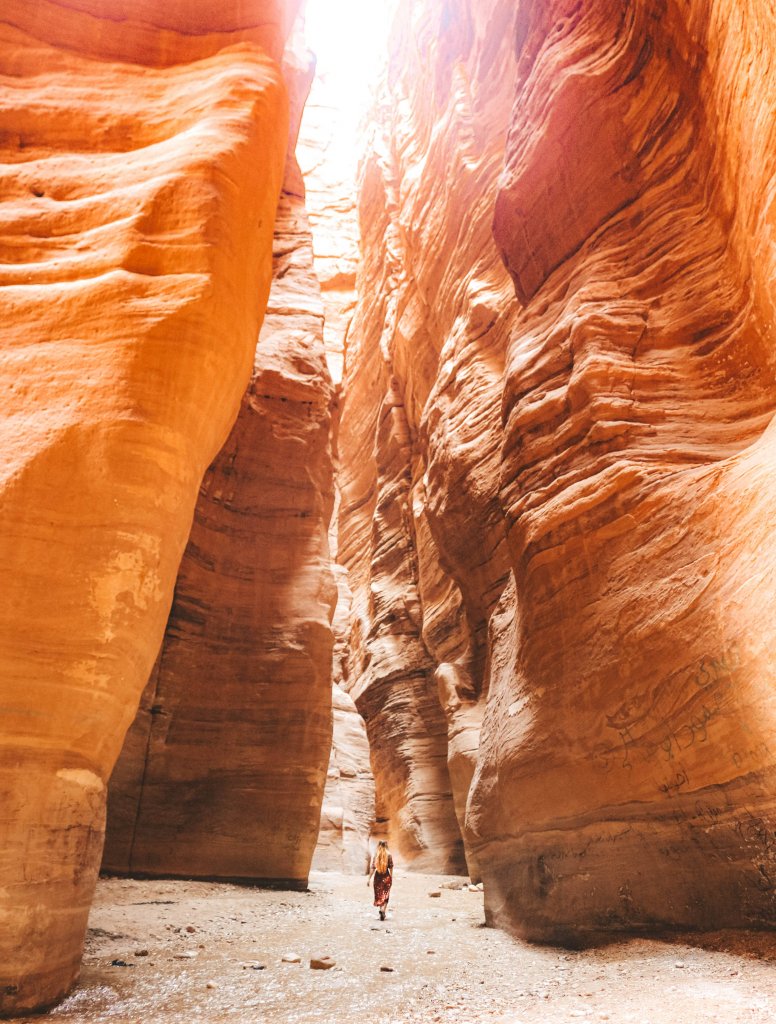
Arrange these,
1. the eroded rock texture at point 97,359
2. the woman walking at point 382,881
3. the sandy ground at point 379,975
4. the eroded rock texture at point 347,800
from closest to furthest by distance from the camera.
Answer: the sandy ground at point 379,975 < the eroded rock texture at point 97,359 < the woman walking at point 382,881 < the eroded rock texture at point 347,800

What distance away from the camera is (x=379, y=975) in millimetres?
4762

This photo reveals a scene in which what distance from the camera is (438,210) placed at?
17703 mm

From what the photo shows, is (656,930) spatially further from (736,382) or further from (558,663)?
(736,382)

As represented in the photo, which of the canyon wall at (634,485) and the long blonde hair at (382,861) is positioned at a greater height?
the canyon wall at (634,485)

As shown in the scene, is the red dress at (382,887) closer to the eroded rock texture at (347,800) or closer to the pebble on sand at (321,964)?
the pebble on sand at (321,964)

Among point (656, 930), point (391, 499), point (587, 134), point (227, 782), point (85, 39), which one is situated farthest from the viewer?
point (391, 499)

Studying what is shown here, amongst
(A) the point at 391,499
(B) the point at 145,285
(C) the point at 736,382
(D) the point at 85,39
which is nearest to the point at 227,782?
(B) the point at 145,285

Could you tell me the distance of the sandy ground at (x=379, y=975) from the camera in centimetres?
349

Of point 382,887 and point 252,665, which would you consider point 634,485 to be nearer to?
point 382,887

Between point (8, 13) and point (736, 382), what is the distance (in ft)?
23.1

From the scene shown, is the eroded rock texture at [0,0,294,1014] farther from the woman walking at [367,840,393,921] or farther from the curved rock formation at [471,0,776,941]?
the woman walking at [367,840,393,921]

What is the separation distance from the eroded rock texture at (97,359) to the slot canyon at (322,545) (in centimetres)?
2

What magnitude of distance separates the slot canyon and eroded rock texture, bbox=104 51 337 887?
0.04 metres

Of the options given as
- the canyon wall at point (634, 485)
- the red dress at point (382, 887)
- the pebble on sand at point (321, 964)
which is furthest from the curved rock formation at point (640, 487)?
the pebble on sand at point (321, 964)
